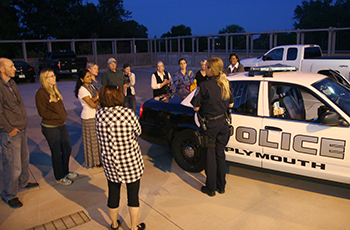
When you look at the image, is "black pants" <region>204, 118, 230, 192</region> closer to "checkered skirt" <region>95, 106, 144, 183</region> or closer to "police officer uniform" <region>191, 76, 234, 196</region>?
"police officer uniform" <region>191, 76, 234, 196</region>

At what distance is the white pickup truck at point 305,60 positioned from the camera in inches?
427

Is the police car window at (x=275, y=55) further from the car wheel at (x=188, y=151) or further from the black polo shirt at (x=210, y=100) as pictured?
the black polo shirt at (x=210, y=100)

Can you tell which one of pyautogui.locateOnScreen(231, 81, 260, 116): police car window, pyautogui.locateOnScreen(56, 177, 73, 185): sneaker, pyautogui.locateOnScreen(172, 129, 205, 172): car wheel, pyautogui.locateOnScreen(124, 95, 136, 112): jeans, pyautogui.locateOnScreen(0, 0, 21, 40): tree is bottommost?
pyautogui.locateOnScreen(56, 177, 73, 185): sneaker

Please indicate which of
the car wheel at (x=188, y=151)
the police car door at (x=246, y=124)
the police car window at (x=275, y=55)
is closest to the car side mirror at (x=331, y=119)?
the police car door at (x=246, y=124)

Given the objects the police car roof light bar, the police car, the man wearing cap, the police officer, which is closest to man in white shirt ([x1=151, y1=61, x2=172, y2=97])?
the man wearing cap

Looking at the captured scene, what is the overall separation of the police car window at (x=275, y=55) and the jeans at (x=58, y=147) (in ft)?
38.5

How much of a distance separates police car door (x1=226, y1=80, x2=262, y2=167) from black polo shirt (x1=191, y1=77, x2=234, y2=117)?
57 centimetres

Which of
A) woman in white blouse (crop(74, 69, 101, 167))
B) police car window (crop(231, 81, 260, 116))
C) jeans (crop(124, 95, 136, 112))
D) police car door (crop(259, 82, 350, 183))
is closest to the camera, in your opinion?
police car door (crop(259, 82, 350, 183))

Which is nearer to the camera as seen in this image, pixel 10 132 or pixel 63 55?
pixel 10 132

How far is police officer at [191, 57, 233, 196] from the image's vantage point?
4.00 meters

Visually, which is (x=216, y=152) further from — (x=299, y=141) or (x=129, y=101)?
(x=129, y=101)

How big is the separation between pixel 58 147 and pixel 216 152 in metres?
2.41

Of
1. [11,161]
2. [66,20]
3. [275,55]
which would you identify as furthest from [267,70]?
[66,20]

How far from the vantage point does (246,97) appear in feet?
15.3
